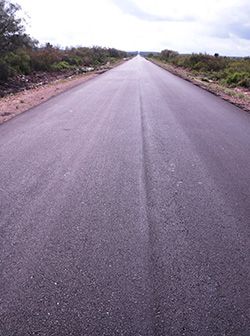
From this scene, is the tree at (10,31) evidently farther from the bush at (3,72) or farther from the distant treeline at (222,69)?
the distant treeline at (222,69)

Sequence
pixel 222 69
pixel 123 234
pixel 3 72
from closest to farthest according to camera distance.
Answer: pixel 123 234 → pixel 3 72 → pixel 222 69

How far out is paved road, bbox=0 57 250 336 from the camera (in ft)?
10.9

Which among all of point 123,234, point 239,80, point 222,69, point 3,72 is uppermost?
point 123,234

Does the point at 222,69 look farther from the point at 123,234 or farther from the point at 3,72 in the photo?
the point at 123,234

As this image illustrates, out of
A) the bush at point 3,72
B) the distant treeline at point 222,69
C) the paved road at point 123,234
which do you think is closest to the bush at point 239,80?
the distant treeline at point 222,69

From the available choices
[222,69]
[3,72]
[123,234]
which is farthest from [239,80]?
[123,234]

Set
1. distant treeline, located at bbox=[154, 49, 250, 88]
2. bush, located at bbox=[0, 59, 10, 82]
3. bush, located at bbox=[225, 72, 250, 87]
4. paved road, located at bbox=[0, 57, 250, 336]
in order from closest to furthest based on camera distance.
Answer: paved road, located at bbox=[0, 57, 250, 336] < bush, located at bbox=[0, 59, 10, 82] < bush, located at bbox=[225, 72, 250, 87] < distant treeline, located at bbox=[154, 49, 250, 88]

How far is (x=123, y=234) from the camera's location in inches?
185

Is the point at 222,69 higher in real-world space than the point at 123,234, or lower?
lower

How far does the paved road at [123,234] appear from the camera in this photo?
332 cm

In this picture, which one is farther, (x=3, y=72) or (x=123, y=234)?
(x=3, y=72)

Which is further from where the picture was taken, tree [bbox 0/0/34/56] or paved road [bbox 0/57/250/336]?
tree [bbox 0/0/34/56]

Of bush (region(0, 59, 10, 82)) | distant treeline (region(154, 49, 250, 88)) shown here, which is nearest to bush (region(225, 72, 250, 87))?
distant treeline (region(154, 49, 250, 88))

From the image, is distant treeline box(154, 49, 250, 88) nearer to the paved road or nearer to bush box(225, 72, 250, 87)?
bush box(225, 72, 250, 87)
